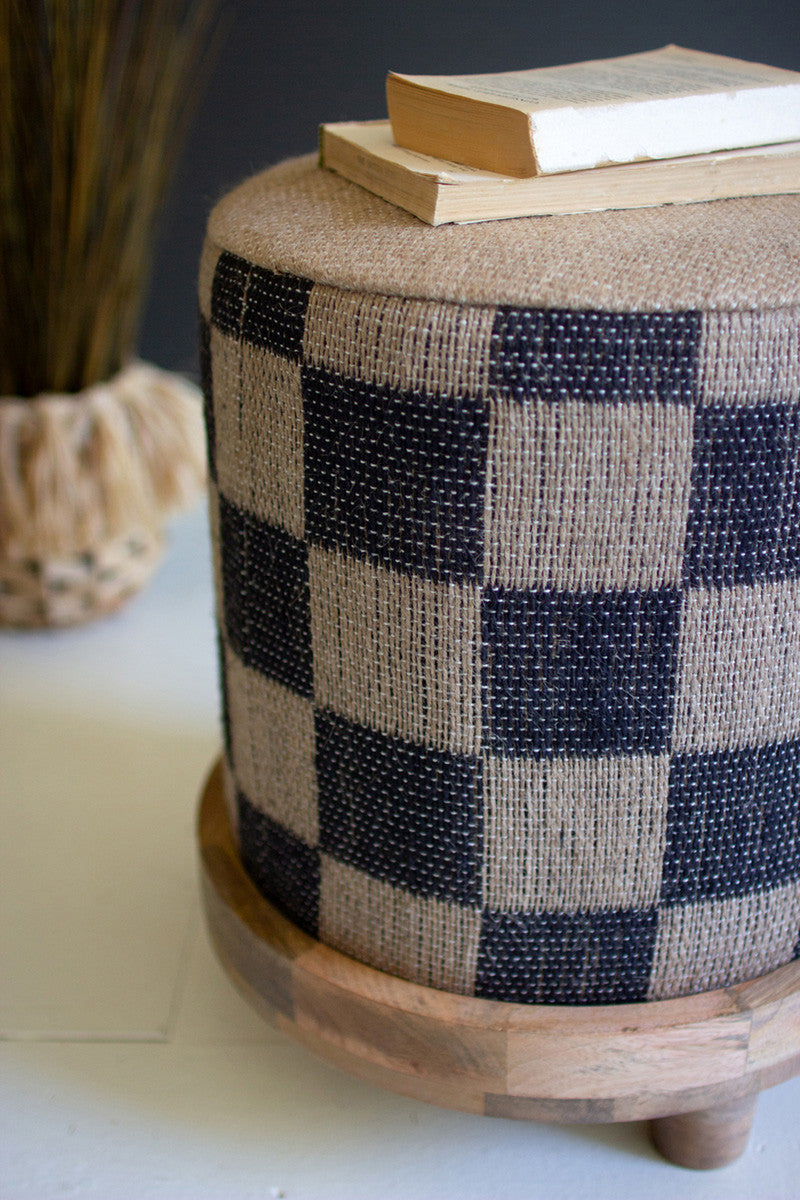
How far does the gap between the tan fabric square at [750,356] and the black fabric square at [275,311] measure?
19cm

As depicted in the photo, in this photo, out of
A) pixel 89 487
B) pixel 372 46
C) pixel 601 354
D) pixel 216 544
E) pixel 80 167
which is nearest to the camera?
pixel 601 354

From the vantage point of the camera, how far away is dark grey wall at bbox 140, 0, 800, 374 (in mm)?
1375

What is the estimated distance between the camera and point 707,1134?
692mm

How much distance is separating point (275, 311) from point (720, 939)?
1.31 ft

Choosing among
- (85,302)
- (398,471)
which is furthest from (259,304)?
(85,302)

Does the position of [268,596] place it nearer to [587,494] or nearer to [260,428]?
[260,428]

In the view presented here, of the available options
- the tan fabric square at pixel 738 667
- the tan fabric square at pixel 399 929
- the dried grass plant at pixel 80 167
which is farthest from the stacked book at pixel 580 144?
the dried grass plant at pixel 80 167

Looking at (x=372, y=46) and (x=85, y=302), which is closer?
(x=85, y=302)

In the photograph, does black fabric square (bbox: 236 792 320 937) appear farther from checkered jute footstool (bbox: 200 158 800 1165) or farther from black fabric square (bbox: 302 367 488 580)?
black fabric square (bbox: 302 367 488 580)

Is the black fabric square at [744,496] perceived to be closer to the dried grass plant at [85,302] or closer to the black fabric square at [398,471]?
the black fabric square at [398,471]

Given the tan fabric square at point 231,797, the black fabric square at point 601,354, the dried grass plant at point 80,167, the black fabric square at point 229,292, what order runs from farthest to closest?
the dried grass plant at point 80,167 < the tan fabric square at point 231,797 < the black fabric square at point 229,292 < the black fabric square at point 601,354

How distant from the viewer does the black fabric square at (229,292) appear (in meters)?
0.63

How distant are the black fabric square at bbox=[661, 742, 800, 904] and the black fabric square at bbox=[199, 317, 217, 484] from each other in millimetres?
320

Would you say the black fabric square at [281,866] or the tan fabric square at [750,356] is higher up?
the tan fabric square at [750,356]
